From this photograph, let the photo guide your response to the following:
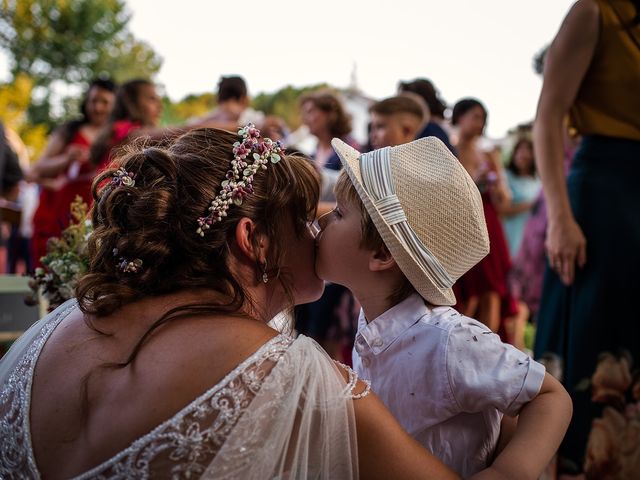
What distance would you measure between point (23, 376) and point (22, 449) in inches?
5.7

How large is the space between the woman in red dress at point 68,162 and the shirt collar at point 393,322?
3518 millimetres

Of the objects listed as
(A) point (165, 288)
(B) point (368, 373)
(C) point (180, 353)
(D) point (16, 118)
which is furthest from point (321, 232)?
(D) point (16, 118)

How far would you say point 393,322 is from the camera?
1701 mm

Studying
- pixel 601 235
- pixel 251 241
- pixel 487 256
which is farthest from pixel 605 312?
pixel 487 256

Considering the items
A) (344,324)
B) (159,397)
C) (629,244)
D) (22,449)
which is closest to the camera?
(159,397)

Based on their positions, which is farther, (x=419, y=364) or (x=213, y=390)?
(x=419, y=364)

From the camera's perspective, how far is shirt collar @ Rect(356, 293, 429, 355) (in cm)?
169

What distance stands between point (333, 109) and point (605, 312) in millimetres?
3045

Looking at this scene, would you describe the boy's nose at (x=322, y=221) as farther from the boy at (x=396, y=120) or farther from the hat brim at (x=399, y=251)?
Result: the boy at (x=396, y=120)

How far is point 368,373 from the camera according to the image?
176 cm

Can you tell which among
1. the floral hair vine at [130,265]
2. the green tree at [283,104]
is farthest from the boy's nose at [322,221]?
the green tree at [283,104]

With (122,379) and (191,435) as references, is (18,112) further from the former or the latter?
(191,435)

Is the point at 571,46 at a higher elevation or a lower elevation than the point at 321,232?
Answer: higher

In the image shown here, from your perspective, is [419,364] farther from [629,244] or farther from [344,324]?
[344,324]
